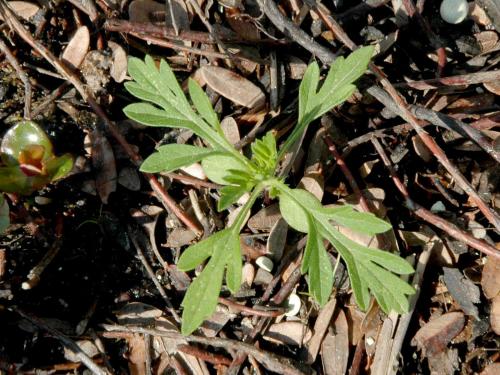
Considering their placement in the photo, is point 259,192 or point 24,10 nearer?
point 259,192

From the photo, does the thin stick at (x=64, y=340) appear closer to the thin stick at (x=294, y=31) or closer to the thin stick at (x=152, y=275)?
the thin stick at (x=152, y=275)

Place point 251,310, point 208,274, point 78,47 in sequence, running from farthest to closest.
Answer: point 78,47
point 251,310
point 208,274

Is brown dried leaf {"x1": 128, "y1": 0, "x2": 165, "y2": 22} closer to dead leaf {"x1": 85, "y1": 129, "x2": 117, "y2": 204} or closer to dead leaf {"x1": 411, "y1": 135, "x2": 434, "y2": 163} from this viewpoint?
dead leaf {"x1": 85, "y1": 129, "x2": 117, "y2": 204}

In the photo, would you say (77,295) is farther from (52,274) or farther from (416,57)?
(416,57)

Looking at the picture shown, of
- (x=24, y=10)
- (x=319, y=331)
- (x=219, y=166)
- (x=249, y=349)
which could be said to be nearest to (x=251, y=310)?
(x=249, y=349)

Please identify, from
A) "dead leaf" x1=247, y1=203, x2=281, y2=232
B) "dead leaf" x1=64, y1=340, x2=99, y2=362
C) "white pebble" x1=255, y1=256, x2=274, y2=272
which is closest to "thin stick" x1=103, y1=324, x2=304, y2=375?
"dead leaf" x1=64, y1=340, x2=99, y2=362

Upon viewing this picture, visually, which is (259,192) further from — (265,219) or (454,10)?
(454,10)

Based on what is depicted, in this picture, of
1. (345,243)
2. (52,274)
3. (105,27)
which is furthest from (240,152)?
(52,274)
